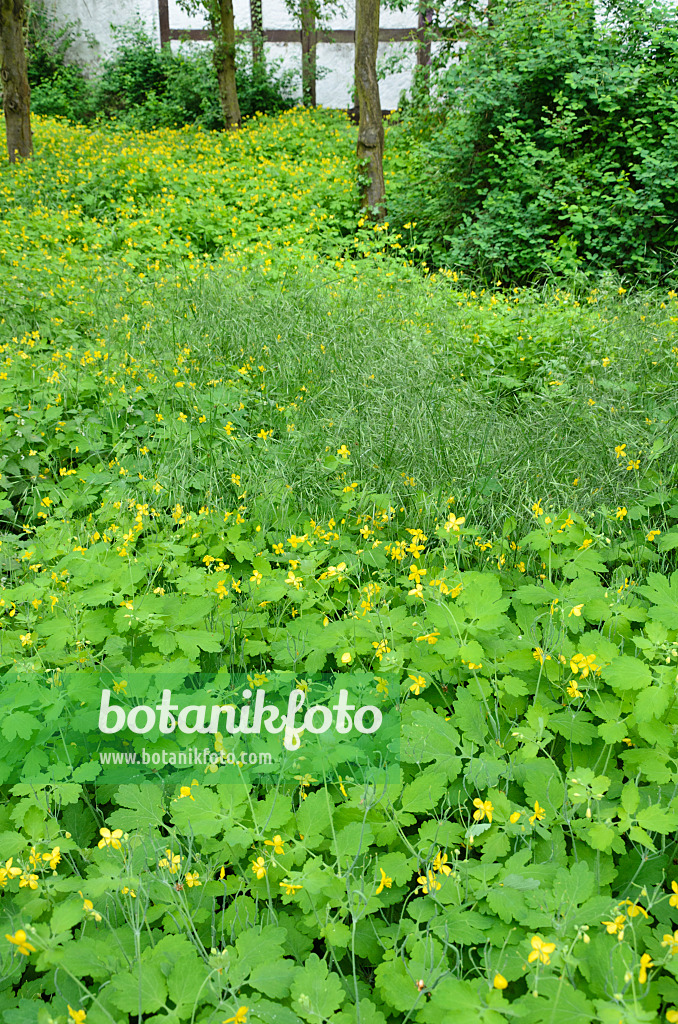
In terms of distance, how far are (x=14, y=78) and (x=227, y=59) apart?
4809 mm

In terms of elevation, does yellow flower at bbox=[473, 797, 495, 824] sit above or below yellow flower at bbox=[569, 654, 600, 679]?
below

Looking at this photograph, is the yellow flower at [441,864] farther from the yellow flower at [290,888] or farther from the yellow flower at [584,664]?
the yellow flower at [584,664]

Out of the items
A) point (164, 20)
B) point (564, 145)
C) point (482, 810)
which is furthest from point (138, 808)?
point (164, 20)

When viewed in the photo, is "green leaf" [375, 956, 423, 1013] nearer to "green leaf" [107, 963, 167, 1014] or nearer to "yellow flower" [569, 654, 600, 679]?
"green leaf" [107, 963, 167, 1014]

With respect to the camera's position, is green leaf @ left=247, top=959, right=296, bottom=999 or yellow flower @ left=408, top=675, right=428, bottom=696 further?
yellow flower @ left=408, top=675, right=428, bottom=696

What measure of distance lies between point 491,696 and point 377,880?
0.65m

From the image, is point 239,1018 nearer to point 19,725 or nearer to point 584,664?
point 19,725

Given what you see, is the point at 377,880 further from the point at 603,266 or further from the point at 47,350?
the point at 603,266

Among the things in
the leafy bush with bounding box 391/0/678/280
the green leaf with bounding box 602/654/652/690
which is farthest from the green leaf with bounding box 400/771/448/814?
the leafy bush with bounding box 391/0/678/280

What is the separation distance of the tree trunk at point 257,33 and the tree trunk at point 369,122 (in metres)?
9.56

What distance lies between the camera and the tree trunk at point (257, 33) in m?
16.4

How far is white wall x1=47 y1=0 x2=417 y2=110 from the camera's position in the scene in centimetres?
1714

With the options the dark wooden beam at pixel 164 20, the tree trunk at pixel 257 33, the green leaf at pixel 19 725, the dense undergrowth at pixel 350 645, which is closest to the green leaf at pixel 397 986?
the dense undergrowth at pixel 350 645

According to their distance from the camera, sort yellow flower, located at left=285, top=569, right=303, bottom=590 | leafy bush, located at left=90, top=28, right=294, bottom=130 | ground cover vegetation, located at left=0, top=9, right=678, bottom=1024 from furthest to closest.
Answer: leafy bush, located at left=90, top=28, right=294, bottom=130
yellow flower, located at left=285, top=569, right=303, bottom=590
ground cover vegetation, located at left=0, top=9, right=678, bottom=1024
